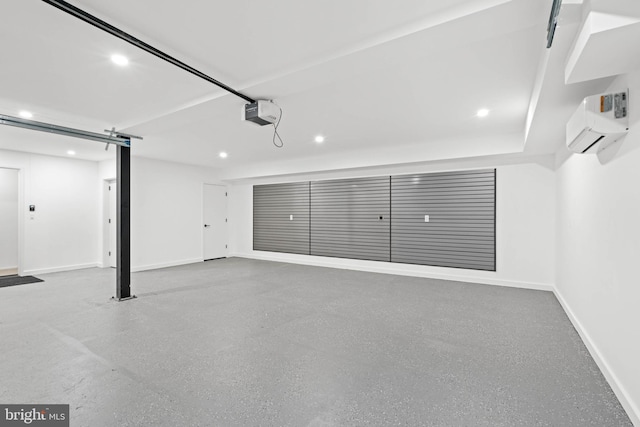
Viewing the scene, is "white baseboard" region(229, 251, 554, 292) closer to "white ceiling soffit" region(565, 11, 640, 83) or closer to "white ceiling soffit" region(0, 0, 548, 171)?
"white ceiling soffit" region(0, 0, 548, 171)

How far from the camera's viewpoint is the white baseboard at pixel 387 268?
5035 millimetres

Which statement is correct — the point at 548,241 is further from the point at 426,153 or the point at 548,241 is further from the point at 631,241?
the point at 631,241

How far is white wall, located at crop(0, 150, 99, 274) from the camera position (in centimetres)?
579

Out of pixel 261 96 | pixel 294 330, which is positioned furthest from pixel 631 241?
pixel 261 96

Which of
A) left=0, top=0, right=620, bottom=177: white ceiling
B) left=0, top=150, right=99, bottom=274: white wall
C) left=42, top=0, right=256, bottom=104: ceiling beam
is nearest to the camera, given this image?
left=42, top=0, right=256, bottom=104: ceiling beam

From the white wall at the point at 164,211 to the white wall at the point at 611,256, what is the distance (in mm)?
7317

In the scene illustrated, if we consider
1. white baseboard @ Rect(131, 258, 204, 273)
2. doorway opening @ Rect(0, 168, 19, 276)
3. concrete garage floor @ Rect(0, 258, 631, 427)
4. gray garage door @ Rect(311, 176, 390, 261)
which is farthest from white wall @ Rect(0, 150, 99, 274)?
gray garage door @ Rect(311, 176, 390, 261)

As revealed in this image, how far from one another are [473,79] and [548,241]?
3.62 m

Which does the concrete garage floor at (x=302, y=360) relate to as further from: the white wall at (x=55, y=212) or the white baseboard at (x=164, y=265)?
the white wall at (x=55, y=212)

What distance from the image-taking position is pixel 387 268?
6.19 metres

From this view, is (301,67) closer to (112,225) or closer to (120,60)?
(120,60)

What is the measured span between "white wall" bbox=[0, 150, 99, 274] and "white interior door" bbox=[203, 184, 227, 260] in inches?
96.1

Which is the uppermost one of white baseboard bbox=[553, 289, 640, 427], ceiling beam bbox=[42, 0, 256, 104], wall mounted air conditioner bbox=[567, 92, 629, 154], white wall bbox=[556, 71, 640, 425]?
ceiling beam bbox=[42, 0, 256, 104]

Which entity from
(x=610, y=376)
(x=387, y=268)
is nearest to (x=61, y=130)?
(x=387, y=268)
